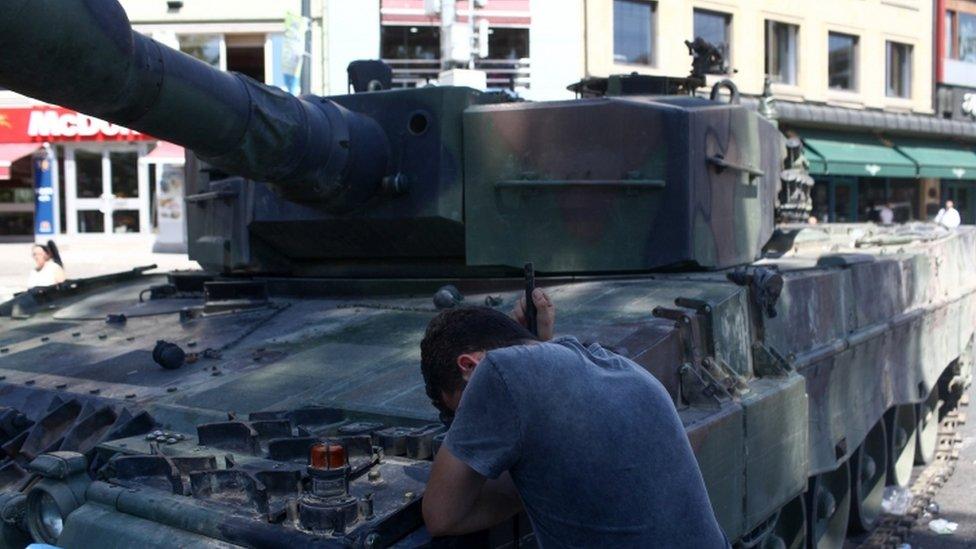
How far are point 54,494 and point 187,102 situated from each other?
1.31 meters

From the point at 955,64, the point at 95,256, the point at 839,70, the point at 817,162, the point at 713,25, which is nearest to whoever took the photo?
the point at 95,256

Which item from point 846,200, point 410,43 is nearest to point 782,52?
point 846,200

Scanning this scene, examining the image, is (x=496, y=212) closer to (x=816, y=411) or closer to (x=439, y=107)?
(x=439, y=107)

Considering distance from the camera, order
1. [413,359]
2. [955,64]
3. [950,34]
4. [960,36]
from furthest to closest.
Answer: [960,36], [950,34], [955,64], [413,359]

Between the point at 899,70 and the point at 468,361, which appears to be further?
the point at 899,70

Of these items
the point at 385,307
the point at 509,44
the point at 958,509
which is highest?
the point at 509,44

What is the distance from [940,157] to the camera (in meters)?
27.1

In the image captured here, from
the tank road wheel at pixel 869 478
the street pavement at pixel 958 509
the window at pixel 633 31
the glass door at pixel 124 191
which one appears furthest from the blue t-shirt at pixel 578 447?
the glass door at pixel 124 191

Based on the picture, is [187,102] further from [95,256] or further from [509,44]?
[95,256]

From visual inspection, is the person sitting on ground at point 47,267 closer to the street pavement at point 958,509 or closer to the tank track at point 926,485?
the tank track at point 926,485

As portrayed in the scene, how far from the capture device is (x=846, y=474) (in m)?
6.25

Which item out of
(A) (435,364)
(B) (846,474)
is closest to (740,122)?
(B) (846,474)

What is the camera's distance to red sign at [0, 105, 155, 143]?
2064cm

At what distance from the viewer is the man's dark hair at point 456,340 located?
2523 millimetres
